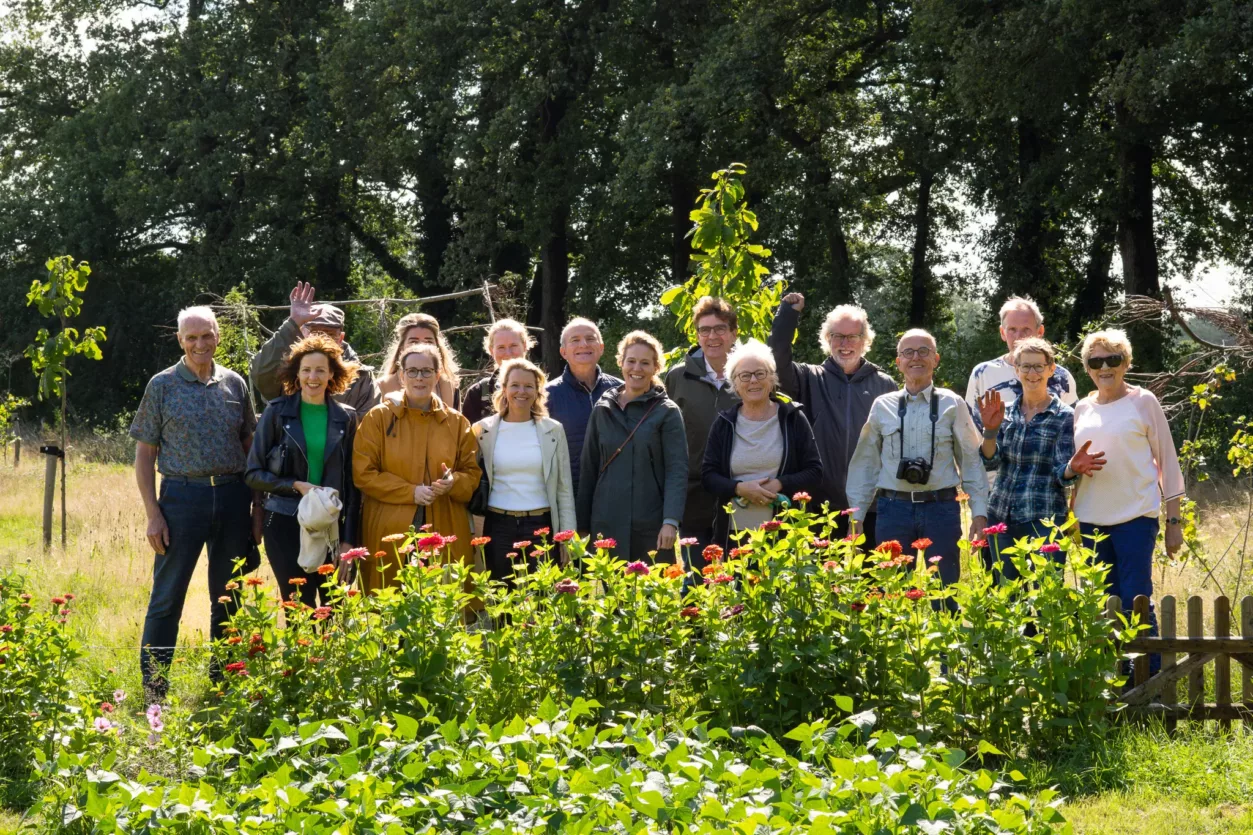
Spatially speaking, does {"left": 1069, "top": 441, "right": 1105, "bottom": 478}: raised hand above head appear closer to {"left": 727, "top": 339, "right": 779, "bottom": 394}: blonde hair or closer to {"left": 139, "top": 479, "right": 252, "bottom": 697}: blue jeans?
{"left": 727, "top": 339, "right": 779, "bottom": 394}: blonde hair

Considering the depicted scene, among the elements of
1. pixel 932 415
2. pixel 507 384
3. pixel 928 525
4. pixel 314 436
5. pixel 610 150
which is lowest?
pixel 928 525

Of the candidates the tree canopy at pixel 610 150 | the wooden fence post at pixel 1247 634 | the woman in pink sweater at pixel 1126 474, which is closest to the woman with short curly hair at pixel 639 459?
the woman in pink sweater at pixel 1126 474

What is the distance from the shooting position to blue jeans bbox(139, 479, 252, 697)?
20.5 ft

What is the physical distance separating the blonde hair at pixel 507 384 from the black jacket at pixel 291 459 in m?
0.71

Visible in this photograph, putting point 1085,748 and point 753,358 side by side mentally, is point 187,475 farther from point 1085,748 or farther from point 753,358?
point 1085,748

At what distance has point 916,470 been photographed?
5.98m

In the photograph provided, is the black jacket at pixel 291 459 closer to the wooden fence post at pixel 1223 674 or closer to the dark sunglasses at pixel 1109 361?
the dark sunglasses at pixel 1109 361

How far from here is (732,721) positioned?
190 inches

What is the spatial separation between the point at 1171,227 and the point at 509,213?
41.6ft

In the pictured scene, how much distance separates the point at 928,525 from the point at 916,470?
0.93 ft

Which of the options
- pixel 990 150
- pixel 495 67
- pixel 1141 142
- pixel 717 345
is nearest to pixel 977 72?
pixel 1141 142

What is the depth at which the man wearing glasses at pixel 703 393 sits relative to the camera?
21.5 ft

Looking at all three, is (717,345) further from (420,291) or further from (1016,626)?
(420,291)

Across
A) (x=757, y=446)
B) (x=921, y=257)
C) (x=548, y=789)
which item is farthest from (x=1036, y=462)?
(x=921, y=257)
